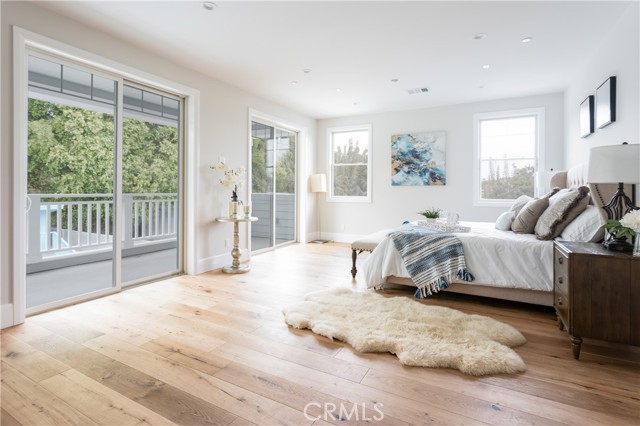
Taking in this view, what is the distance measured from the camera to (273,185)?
20.1 feet

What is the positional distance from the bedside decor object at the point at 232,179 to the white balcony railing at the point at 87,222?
68 centimetres

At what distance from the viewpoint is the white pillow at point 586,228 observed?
2605 millimetres

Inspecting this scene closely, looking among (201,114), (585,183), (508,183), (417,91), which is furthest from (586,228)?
(201,114)

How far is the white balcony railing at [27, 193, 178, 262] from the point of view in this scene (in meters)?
4.11

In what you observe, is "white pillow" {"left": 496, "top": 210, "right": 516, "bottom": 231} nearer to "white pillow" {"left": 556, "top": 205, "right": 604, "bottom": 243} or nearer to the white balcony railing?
"white pillow" {"left": 556, "top": 205, "right": 604, "bottom": 243}

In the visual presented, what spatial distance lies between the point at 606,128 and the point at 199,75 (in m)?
4.65

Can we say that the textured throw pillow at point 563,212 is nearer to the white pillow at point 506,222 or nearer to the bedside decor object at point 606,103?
the white pillow at point 506,222

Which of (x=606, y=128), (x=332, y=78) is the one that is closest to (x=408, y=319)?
(x=606, y=128)

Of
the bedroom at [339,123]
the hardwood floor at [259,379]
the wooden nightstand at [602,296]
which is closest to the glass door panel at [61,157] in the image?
the bedroom at [339,123]

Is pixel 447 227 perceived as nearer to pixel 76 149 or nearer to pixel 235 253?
pixel 235 253

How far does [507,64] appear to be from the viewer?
158 inches

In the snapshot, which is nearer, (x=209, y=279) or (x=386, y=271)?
(x=386, y=271)

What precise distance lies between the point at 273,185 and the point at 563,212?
4.43m

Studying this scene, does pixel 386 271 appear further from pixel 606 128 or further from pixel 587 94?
pixel 587 94
